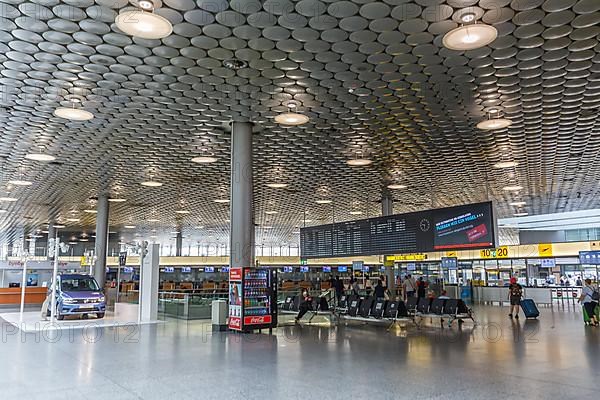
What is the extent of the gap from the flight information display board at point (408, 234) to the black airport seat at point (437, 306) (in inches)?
57.5

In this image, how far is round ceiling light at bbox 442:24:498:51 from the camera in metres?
6.60

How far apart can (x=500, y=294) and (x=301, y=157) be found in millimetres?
16363

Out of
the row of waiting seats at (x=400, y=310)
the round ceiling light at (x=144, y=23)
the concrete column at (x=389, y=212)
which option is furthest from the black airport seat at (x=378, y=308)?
the round ceiling light at (x=144, y=23)

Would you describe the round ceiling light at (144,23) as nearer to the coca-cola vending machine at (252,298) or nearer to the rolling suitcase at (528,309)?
the coca-cola vending machine at (252,298)

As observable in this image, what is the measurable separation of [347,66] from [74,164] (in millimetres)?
10386

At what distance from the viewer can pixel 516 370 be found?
7359 mm

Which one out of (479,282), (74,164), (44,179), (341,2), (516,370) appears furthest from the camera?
(479,282)

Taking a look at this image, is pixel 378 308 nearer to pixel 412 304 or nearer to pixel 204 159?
pixel 412 304

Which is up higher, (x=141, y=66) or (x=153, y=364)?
(x=141, y=66)

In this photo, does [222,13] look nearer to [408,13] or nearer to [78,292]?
[408,13]

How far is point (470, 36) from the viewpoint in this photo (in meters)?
6.76

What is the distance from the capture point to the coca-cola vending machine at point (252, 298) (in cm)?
1175

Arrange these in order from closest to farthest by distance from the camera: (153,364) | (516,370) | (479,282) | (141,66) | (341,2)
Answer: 1. (341,2)
2. (516,370)
3. (153,364)
4. (141,66)
5. (479,282)

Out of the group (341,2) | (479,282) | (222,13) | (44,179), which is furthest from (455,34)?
(479,282)
